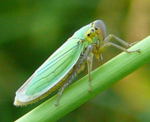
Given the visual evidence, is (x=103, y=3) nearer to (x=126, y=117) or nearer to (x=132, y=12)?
(x=132, y=12)

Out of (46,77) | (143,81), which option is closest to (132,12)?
(143,81)

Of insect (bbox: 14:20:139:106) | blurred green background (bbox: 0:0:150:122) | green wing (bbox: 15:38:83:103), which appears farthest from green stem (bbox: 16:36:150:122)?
blurred green background (bbox: 0:0:150:122)

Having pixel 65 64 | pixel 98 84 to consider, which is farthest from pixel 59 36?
pixel 98 84

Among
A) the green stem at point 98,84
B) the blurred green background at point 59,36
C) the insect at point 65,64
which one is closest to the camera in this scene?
the green stem at point 98,84

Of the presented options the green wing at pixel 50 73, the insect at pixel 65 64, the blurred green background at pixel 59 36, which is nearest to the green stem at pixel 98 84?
the insect at pixel 65 64

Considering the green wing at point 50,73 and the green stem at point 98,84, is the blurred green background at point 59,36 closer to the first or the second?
the green wing at point 50,73

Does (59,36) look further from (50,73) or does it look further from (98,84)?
(98,84)

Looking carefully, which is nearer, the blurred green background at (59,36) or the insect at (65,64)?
the insect at (65,64)
